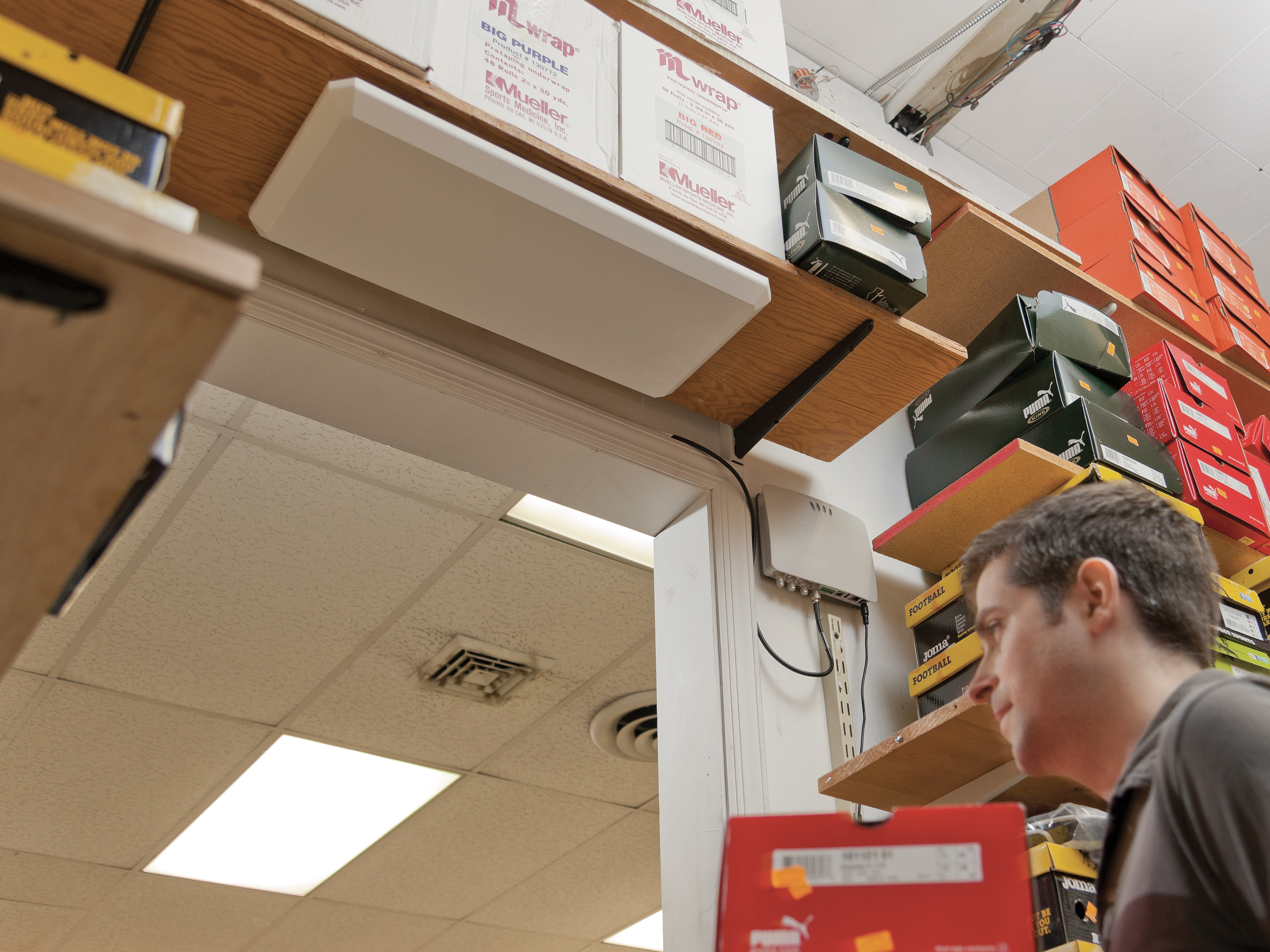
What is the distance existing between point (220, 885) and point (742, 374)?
3030mm

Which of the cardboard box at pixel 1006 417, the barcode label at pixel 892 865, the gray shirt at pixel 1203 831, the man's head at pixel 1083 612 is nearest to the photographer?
the gray shirt at pixel 1203 831

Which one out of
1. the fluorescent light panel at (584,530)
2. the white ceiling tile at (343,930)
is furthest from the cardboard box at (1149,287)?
the white ceiling tile at (343,930)

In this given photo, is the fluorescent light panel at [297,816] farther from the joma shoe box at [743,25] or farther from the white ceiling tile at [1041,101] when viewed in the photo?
the white ceiling tile at [1041,101]

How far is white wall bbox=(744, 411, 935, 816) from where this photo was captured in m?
1.49

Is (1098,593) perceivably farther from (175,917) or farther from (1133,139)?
(175,917)

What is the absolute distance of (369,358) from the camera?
1.42 m

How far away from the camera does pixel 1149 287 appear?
2227 millimetres

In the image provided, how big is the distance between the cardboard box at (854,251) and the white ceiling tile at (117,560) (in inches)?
49.1

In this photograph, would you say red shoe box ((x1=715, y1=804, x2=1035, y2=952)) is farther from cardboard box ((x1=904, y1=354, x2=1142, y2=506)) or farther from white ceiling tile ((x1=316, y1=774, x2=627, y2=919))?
white ceiling tile ((x1=316, y1=774, x2=627, y2=919))

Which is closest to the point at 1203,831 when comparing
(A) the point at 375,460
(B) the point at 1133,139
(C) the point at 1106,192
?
(A) the point at 375,460

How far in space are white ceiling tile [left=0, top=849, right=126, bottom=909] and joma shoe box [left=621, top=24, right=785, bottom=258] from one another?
3257 millimetres

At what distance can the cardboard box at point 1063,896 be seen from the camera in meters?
1.21

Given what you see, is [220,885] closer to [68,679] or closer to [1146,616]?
[68,679]

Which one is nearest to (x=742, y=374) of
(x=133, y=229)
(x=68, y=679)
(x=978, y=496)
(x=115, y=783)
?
(x=978, y=496)
